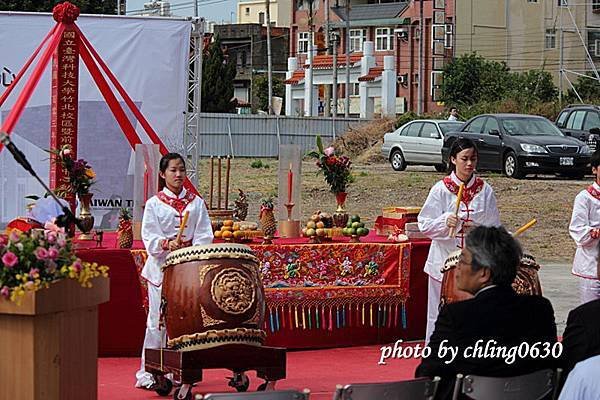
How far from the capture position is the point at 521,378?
16.7ft

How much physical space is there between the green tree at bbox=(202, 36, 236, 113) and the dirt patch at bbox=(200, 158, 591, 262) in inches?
1033

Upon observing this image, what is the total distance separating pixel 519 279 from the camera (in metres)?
7.94

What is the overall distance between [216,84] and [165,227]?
46.5m

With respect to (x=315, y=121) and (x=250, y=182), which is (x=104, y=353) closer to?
(x=250, y=182)

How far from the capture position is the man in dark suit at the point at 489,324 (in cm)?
504

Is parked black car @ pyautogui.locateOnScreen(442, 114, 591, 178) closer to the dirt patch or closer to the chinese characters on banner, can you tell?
the dirt patch

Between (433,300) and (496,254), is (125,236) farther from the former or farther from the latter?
(496,254)

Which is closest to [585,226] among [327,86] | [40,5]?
[40,5]

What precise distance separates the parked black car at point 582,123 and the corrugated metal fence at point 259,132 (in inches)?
516

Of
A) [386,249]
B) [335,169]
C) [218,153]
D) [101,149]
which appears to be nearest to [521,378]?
[386,249]

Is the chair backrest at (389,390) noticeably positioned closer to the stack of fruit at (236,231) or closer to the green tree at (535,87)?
the stack of fruit at (236,231)

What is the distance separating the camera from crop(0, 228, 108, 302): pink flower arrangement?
523 cm

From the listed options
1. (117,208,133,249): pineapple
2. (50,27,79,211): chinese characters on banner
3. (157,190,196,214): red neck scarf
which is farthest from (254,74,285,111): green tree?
(157,190,196,214): red neck scarf

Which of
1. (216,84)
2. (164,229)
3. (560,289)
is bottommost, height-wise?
(560,289)
